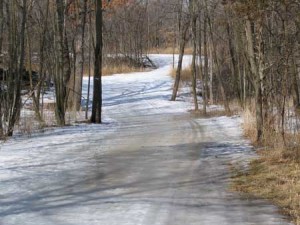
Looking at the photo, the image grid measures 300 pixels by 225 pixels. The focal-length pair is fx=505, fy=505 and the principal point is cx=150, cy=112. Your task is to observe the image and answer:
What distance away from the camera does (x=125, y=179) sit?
26.4 ft

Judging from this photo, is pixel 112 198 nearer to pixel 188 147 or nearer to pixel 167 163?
pixel 167 163

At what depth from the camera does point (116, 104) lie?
2848 cm

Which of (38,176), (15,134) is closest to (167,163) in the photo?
→ (38,176)

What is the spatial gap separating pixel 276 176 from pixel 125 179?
7.92 ft

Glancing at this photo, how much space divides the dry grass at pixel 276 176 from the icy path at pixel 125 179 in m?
0.27

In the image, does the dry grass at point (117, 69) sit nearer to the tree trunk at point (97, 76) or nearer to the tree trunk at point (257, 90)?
the tree trunk at point (97, 76)

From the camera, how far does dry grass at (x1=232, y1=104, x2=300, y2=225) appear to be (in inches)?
265

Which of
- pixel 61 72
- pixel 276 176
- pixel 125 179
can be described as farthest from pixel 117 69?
pixel 276 176

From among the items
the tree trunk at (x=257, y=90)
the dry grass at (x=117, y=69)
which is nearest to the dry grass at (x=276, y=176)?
the tree trunk at (x=257, y=90)

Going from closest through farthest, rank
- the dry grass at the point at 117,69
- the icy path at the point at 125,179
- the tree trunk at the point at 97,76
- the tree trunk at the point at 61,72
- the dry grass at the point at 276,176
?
the icy path at the point at 125,179
the dry grass at the point at 276,176
the tree trunk at the point at 61,72
the tree trunk at the point at 97,76
the dry grass at the point at 117,69

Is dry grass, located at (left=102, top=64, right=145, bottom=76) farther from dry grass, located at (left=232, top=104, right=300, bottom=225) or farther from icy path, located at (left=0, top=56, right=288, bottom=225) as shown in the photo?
dry grass, located at (left=232, top=104, right=300, bottom=225)

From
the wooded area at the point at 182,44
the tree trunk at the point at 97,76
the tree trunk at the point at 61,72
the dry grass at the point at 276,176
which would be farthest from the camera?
the tree trunk at the point at 97,76

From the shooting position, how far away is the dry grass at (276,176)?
6723 mm

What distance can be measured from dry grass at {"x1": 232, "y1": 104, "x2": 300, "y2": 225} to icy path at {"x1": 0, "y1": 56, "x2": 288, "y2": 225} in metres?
0.27
